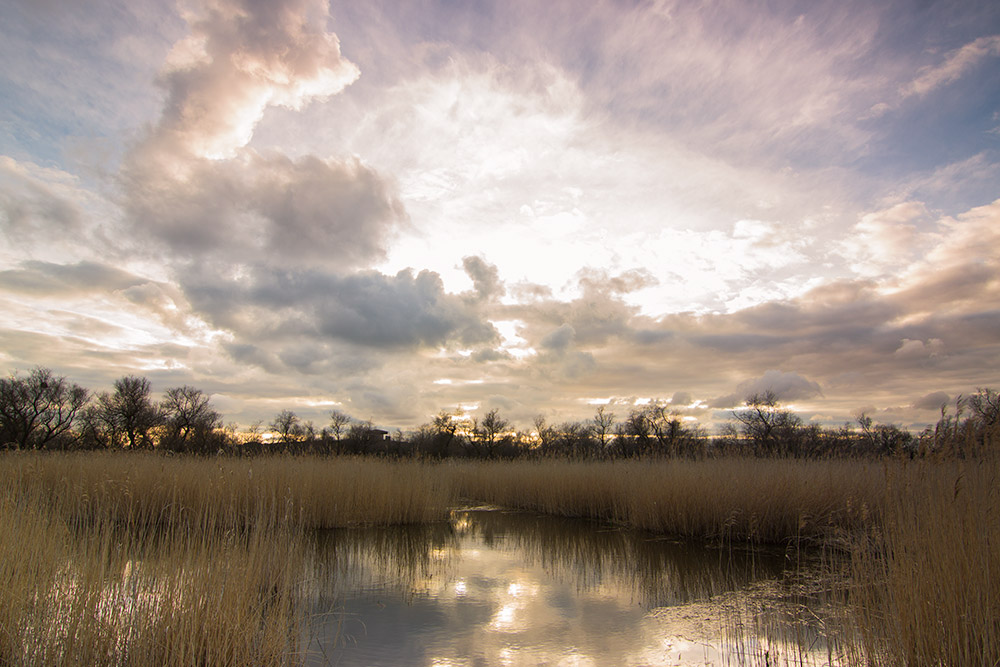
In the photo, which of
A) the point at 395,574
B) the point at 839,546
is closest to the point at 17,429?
the point at 395,574

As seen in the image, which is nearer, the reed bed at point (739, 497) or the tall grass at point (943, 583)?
the tall grass at point (943, 583)

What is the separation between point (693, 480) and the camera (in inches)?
376

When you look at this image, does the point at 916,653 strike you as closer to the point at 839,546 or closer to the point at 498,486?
the point at 839,546

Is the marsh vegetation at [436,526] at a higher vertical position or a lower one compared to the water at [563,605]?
higher

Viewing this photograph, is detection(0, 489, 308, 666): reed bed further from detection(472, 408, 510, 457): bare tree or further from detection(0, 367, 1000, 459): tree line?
detection(472, 408, 510, 457): bare tree

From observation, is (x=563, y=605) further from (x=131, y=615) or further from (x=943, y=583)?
(x=131, y=615)

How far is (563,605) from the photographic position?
5.34m

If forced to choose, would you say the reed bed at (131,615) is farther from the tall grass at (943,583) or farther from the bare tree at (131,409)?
the bare tree at (131,409)

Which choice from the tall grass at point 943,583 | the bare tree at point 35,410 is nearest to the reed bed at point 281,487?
the tall grass at point 943,583

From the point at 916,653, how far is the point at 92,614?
4.60 m

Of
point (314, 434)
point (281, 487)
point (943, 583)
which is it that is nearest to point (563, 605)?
point (943, 583)

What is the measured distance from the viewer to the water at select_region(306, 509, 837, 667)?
158 inches

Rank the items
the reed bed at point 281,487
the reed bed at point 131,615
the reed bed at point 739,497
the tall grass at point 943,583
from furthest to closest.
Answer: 1. the reed bed at point 281,487
2. the reed bed at point 739,497
3. the reed bed at point 131,615
4. the tall grass at point 943,583

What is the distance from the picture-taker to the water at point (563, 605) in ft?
13.2
